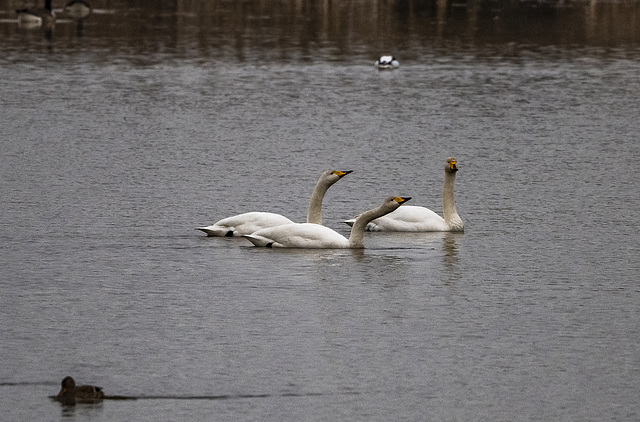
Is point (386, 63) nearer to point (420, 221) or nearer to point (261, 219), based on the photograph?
point (420, 221)

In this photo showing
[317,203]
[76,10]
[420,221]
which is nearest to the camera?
Answer: [317,203]

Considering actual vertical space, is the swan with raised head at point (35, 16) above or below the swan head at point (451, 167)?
below

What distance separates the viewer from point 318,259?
55.8ft

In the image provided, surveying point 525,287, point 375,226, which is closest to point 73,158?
point 375,226

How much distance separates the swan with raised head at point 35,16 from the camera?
6762cm

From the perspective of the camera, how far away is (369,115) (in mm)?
33750

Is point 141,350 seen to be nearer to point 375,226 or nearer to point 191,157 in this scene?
point 375,226

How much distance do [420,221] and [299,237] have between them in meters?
1.93

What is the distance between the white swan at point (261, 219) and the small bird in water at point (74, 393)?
6.69 m

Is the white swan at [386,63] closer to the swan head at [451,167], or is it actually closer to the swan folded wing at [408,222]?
the swan head at [451,167]

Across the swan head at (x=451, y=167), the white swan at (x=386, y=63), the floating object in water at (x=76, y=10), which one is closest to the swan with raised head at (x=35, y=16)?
the floating object in water at (x=76, y=10)

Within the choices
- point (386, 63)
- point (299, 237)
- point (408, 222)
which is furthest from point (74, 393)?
point (386, 63)

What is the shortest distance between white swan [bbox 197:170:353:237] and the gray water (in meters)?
0.18

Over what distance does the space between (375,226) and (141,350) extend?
20.7 feet
